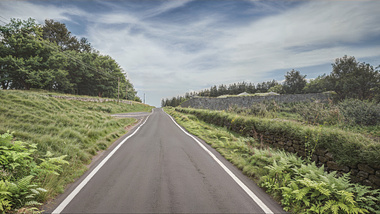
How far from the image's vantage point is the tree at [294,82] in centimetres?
5628

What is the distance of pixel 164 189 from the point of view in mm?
3422

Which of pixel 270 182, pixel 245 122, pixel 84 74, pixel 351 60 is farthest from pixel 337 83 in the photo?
pixel 84 74

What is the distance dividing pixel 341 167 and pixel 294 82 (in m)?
64.3

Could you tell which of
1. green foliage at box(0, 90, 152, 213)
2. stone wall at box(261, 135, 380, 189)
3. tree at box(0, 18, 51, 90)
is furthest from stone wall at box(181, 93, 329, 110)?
tree at box(0, 18, 51, 90)

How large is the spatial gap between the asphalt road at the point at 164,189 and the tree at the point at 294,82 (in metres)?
63.9

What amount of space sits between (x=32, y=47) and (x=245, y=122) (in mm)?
38285

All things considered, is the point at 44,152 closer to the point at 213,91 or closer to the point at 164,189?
the point at 164,189

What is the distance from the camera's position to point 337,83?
30547 mm

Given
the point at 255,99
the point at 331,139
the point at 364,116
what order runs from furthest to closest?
1. the point at 255,99
2. the point at 364,116
3. the point at 331,139

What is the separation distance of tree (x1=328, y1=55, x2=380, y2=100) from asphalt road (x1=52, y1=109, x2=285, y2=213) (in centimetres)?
3382

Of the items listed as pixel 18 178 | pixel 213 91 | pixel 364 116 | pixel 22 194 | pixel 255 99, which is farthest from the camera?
pixel 213 91

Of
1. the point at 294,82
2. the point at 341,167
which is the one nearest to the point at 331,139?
the point at 341,167

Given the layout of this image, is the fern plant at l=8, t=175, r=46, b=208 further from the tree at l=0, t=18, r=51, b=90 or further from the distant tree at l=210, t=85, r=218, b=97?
the distant tree at l=210, t=85, r=218, b=97

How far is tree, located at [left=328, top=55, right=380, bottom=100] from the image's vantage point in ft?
88.3
